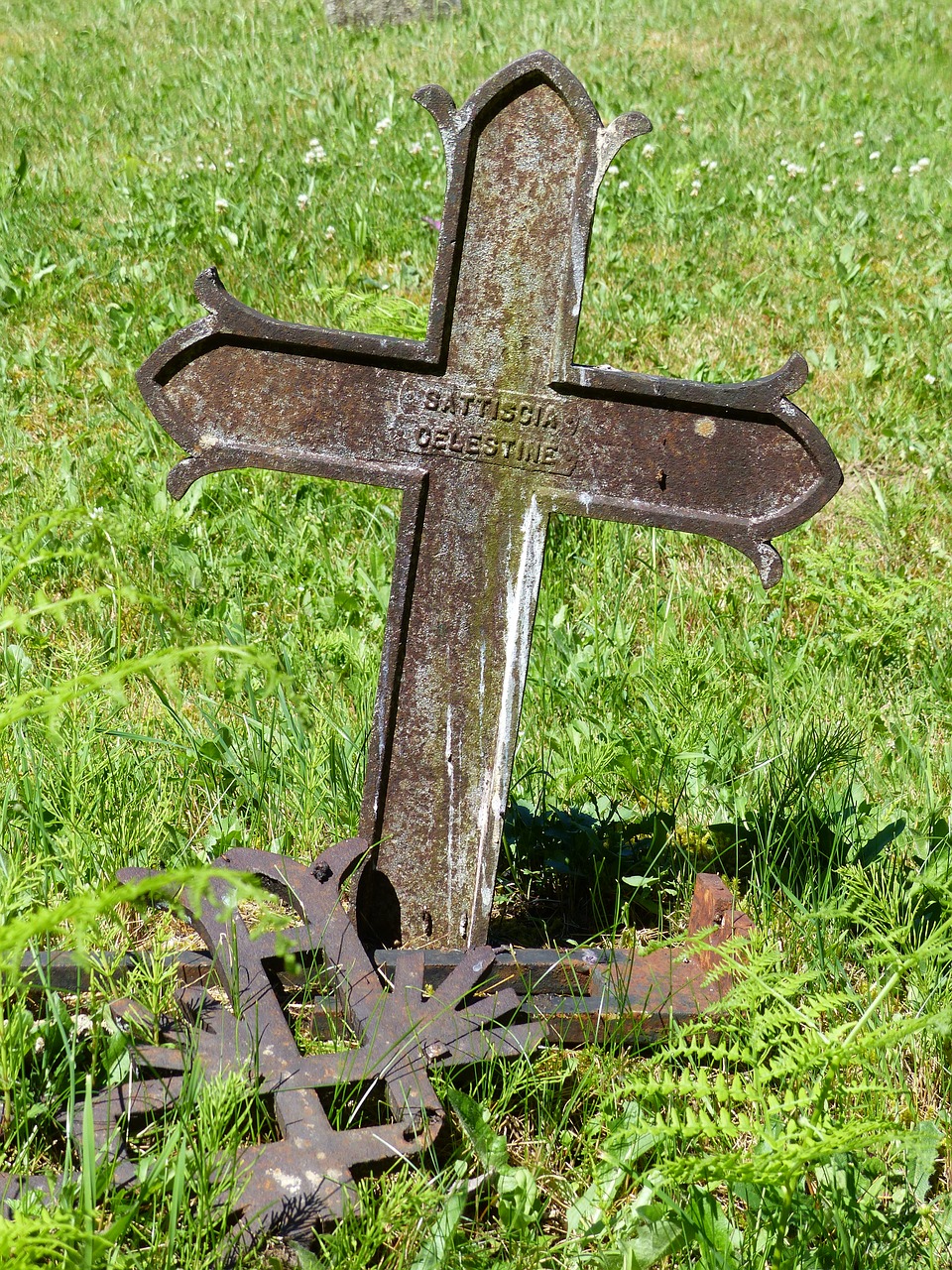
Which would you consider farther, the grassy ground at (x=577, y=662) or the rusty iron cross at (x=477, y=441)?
the rusty iron cross at (x=477, y=441)

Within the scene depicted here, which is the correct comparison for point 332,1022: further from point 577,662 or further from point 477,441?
point 577,662

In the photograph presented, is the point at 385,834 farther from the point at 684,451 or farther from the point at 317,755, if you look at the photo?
the point at 684,451

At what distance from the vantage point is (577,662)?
354 centimetres

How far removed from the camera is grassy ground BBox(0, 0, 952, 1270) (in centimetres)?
192

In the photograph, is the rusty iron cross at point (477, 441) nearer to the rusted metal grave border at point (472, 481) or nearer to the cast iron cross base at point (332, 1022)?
the rusted metal grave border at point (472, 481)

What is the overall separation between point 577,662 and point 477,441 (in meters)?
1.28

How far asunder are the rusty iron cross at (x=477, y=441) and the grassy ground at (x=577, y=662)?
412 millimetres

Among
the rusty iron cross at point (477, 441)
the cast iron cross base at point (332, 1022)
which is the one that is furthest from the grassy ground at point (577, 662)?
the rusty iron cross at point (477, 441)

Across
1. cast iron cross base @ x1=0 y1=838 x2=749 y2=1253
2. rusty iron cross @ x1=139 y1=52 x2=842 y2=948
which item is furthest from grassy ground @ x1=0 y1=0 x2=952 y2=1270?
rusty iron cross @ x1=139 y1=52 x2=842 y2=948

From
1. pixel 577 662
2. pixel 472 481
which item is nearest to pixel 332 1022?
→ pixel 472 481

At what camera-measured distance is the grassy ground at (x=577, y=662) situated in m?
1.92

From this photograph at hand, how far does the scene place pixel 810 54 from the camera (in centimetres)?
1030

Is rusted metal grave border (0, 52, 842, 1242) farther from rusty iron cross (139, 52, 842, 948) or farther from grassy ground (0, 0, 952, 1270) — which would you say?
grassy ground (0, 0, 952, 1270)

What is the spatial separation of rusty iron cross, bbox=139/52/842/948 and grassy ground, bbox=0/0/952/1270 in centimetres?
41
